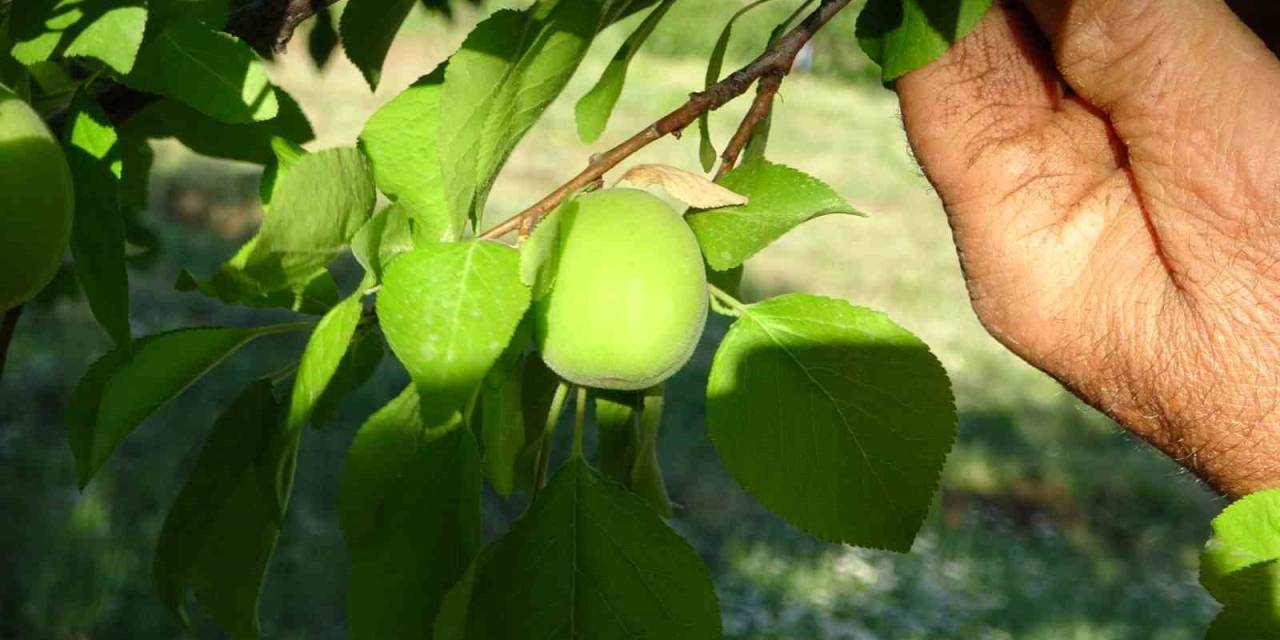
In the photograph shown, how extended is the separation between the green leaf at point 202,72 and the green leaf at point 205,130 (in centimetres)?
16

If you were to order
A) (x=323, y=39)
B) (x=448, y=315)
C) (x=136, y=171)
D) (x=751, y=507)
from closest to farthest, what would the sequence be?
(x=448, y=315) < (x=136, y=171) < (x=323, y=39) < (x=751, y=507)

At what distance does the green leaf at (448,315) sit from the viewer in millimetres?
645

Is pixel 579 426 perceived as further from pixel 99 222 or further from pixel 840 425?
pixel 99 222

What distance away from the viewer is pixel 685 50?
9.68 metres

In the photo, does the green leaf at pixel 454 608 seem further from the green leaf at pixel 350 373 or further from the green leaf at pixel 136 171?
the green leaf at pixel 136 171

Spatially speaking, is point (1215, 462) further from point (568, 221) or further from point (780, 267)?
point (780, 267)

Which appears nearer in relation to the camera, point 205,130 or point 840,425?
Answer: point 840,425

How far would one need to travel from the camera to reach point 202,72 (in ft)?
2.63

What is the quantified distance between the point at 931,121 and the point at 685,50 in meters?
8.90

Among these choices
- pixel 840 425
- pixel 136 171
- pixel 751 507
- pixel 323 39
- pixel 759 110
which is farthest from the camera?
pixel 751 507

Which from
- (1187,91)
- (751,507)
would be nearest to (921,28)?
(1187,91)

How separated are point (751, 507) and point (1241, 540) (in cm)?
304

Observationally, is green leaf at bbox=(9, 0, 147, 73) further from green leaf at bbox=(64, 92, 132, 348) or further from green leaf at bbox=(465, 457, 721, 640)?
green leaf at bbox=(465, 457, 721, 640)

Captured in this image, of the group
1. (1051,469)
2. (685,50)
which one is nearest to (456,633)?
(1051,469)
